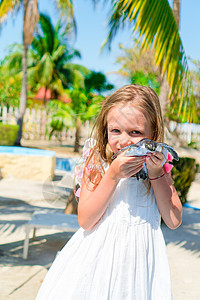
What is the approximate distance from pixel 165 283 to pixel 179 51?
3.17 meters

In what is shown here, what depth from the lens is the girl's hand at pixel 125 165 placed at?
123 centimetres

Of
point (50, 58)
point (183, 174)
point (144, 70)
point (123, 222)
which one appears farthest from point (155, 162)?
point (50, 58)

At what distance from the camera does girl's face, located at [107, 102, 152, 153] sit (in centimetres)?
135

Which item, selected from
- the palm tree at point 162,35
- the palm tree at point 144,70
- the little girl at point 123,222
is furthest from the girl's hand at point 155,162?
the palm tree at point 162,35

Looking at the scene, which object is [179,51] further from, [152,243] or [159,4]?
[152,243]

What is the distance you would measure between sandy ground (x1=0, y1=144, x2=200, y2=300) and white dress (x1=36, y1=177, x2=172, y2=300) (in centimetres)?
140

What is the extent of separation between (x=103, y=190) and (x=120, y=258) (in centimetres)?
27

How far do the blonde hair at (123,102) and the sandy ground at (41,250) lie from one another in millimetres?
1317

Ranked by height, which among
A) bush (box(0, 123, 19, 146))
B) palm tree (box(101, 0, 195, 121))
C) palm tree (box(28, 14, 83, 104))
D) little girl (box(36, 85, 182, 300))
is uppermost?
palm tree (box(28, 14, 83, 104))

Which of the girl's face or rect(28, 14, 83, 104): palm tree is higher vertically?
rect(28, 14, 83, 104): palm tree

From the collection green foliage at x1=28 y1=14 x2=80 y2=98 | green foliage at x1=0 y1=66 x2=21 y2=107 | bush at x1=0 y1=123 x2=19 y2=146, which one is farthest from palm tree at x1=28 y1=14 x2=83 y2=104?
bush at x1=0 y1=123 x2=19 y2=146

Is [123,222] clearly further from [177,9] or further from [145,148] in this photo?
[177,9]

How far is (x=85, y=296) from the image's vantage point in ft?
4.35

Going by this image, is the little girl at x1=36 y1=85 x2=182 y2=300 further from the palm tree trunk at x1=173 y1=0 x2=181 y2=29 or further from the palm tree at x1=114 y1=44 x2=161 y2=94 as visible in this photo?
the palm tree trunk at x1=173 y1=0 x2=181 y2=29
